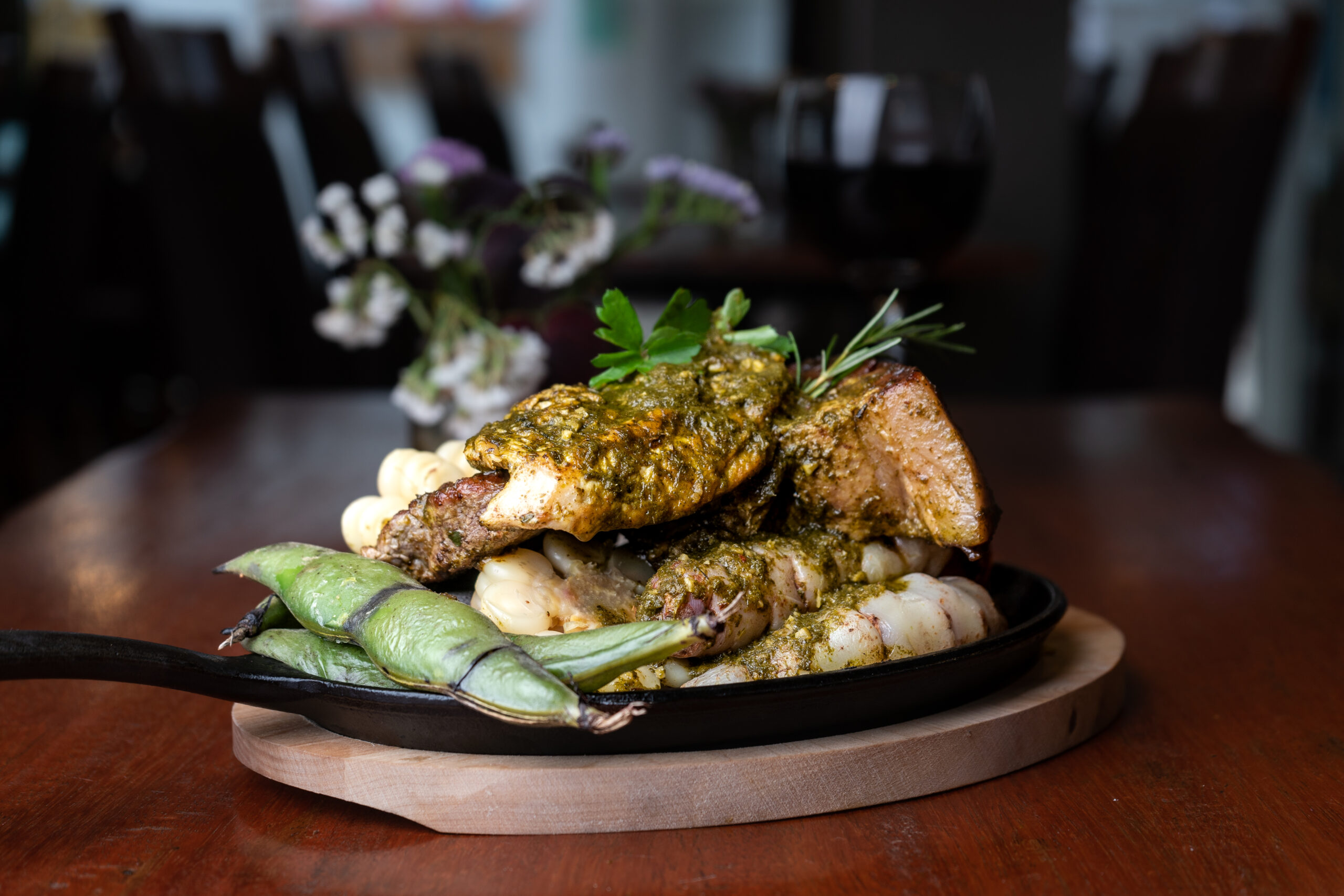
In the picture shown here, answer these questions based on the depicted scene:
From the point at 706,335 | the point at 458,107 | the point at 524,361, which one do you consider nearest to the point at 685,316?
the point at 706,335

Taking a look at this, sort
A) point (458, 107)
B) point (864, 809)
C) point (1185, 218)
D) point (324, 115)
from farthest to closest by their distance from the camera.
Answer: point (458, 107) → point (324, 115) → point (1185, 218) → point (864, 809)

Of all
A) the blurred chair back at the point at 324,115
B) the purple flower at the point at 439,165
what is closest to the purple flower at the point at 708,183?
the purple flower at the point at 439,165

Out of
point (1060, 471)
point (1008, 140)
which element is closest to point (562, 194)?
point (1060, 471)

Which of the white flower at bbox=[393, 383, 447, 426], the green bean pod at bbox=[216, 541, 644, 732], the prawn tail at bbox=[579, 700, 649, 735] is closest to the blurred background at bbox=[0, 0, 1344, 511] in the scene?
the white flower at bbox=[393, 383, 447, 426]

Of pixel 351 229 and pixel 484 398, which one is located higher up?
pixel 351 229

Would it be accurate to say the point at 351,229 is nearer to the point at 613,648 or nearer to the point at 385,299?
the point at 385,299

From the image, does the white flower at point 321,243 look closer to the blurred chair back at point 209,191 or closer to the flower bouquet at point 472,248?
the flower bouquet at point 472,248
